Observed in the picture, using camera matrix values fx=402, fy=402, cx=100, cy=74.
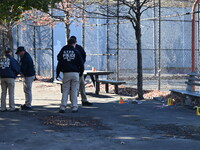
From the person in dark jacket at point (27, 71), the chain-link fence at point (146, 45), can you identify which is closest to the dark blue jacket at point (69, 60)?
the person in dark jacket at point (27, 71)

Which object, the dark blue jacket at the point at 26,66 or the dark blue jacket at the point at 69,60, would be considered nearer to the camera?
the dark blue jacket at the point at 69,60

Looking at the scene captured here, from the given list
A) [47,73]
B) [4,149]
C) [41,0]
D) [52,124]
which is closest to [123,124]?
[52,124]

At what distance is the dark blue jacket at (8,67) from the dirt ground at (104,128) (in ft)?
3.35

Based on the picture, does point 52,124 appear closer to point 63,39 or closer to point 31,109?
point 31,109

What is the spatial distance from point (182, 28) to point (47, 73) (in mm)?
10638

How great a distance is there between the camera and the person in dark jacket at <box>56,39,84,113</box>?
10016mm

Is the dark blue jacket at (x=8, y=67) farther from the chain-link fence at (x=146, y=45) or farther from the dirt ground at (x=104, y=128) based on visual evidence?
the chain-link fence at (x=146, y=45)

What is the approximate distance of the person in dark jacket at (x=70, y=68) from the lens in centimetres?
1002

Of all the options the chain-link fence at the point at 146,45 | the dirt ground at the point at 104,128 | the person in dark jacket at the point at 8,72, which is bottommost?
the dirt ground at the point at 104,128

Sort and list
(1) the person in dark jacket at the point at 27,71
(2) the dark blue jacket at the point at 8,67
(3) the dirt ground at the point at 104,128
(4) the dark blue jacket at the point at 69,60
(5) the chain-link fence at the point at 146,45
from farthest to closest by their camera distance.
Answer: (5) the chain-link fence at the point at 146,45 < (1) the person in dark jacket at the point at 27,71 < (2) the dark blue jacket at the point at 8,67 < (4) the dark blue jacket at the point at 69,60 < (3) the dirt ground at the point at 104,128

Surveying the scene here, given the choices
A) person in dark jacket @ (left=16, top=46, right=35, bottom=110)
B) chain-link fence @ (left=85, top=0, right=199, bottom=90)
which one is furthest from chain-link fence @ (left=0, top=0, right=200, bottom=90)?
person in dark jacket @ (left=16, top=46, right=35, bottom=110)

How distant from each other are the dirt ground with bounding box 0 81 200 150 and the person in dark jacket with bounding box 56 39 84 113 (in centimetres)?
35

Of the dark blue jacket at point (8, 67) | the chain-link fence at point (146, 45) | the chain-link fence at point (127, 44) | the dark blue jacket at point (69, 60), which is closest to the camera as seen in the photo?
the dark blue jacket at point (69, 60)

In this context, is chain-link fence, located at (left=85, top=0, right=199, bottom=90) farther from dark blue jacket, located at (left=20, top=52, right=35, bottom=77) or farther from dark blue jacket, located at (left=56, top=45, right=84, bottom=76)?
dark blue jacket, located at (left=56, top=45, right=84, bottom=76)
